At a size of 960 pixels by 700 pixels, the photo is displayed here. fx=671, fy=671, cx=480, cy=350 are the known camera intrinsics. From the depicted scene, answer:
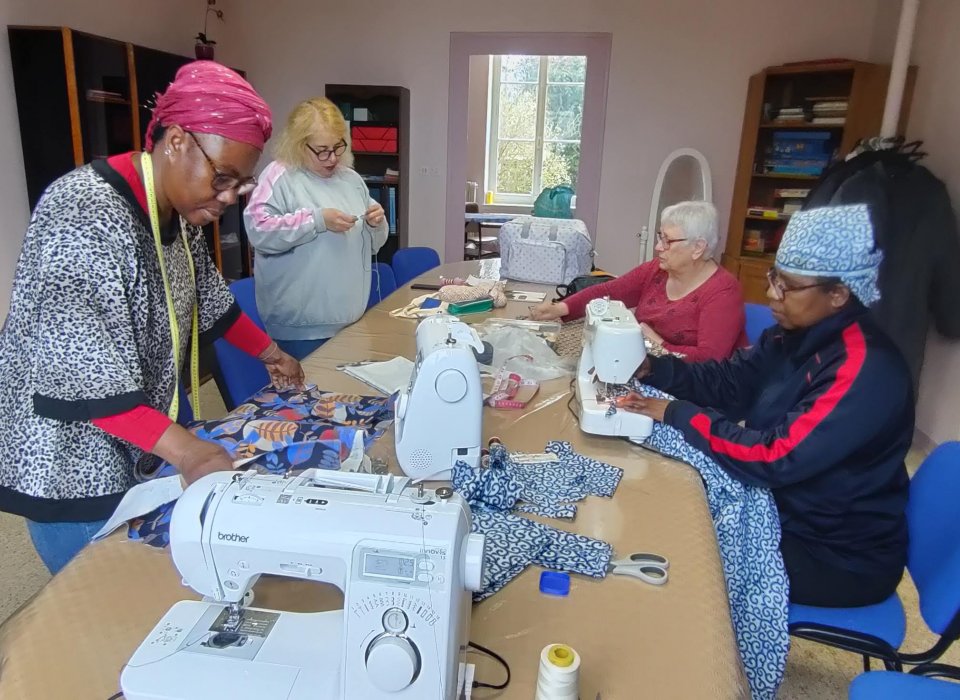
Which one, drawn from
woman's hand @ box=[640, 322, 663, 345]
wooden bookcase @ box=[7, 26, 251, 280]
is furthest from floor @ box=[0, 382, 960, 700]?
wooden bookcase @ box=[7, 26, 251, 280]

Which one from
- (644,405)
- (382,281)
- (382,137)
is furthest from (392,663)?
(382,137)

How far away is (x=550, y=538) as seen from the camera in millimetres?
1121

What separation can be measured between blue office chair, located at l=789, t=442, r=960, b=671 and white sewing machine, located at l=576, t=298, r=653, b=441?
523 millimetres

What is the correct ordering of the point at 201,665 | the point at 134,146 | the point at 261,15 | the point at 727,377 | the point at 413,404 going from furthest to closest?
the point at 261,15 < the point at 134,146 < the point at 727,377 < the point at 413,404 < the point at 201,665

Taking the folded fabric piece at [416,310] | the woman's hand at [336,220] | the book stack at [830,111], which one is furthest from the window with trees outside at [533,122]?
the woman's hand at [336,220]

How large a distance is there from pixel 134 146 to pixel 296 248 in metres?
2.06

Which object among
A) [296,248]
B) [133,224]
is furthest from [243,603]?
[296,248]

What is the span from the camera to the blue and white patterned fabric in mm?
1316

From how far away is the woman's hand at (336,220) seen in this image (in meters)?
2.27

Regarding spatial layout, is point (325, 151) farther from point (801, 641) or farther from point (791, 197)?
point (791, 197)

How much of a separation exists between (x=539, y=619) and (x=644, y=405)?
2.30 ft

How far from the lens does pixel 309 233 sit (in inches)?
89.5

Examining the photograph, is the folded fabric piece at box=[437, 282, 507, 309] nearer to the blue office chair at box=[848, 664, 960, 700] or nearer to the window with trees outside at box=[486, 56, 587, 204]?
the blue office chair at box=[848, 664, 960, 700]

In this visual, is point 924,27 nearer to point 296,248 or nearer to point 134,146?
point 296,248
